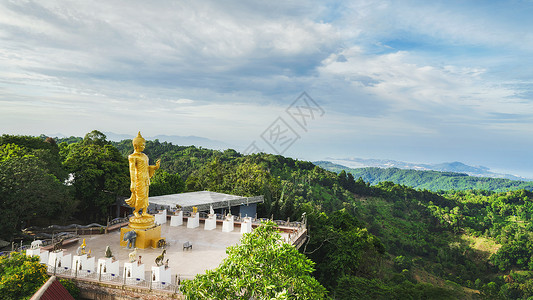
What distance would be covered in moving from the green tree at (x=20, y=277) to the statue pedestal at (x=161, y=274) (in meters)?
3.00

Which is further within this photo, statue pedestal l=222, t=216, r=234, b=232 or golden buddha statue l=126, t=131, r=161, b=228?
statue pedestal l=222, t=216, r=234, b=232

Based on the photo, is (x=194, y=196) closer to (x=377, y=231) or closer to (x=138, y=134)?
(x=138, y=134)

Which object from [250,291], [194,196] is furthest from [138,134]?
[194,196]

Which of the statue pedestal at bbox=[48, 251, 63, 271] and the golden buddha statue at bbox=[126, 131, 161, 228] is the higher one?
the golden buddha statue at bbox=[126, 131, 161, 228]

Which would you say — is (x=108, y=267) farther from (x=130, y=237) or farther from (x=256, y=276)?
(x=256, y=276)

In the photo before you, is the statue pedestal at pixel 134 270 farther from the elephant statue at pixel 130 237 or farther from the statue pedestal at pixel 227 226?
the statue pedestal at pixel 227 226

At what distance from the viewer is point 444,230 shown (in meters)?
66.6

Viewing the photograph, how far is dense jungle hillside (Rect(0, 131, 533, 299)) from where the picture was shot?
738 inches

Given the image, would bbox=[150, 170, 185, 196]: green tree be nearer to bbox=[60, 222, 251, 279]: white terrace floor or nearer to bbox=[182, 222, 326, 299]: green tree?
bbox=[60, 222, 251, 279]: white terrace floor

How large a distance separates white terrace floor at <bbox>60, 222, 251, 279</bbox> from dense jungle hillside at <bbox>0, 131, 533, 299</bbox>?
4.45 meters

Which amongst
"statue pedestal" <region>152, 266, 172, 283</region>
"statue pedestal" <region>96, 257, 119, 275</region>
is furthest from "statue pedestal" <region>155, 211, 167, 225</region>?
"statue pedestal" <region>152, 266, 172, 283</region>

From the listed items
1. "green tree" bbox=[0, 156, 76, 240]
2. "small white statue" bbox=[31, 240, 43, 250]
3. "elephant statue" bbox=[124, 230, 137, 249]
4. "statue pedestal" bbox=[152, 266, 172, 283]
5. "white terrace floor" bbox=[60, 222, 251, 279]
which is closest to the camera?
"statue pedestal" bbox=[152, 266, 172, 283]

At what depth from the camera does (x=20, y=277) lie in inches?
361

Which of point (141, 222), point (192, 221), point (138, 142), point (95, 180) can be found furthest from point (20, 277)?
point (95, 180)
